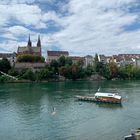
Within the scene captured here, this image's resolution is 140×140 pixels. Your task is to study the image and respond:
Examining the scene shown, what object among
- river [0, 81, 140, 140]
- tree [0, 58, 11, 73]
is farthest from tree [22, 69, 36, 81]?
river [0, 81, 140, 140]

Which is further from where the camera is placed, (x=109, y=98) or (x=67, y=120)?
(x=109, y=98)

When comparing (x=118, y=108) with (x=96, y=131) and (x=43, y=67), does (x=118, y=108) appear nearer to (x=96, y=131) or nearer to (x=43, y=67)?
(x=96, y=131)

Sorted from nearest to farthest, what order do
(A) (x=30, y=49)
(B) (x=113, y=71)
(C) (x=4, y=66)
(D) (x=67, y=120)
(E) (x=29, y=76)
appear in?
(D) (x=67, y=120)
(E) (x=29, y=76)
(C) (x=4, y=66)
(B) (x=113, y=71)
(A) (x=30, y=49)

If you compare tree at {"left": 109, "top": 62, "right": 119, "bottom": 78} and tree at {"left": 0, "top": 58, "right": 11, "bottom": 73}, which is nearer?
tree at {"left": 0, "top": 58, "right": 11, "bottom": 73}

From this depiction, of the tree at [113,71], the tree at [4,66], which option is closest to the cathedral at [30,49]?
the tree at [4,66]

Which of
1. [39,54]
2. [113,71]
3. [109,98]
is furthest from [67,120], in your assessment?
[39,54]

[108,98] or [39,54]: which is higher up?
[39,54]

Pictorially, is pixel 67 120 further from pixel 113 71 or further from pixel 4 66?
pixel 113 71

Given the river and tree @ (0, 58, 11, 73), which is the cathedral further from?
the river

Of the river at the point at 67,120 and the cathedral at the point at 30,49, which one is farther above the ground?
the cathedral at the point at 30,49

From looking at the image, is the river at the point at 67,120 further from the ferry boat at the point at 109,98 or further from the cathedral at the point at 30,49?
the cathedral at the point at 30,49

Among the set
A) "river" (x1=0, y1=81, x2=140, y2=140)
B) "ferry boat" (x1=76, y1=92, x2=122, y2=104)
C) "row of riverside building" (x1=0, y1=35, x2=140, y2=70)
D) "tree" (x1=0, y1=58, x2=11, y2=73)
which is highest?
"row of riverside building" (x1=0, y1=35, x2=140, y2=70)

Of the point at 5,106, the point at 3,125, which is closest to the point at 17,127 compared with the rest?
the point at 3,125

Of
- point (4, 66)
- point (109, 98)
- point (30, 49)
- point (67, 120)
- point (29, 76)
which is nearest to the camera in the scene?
→ point (67, 120)
